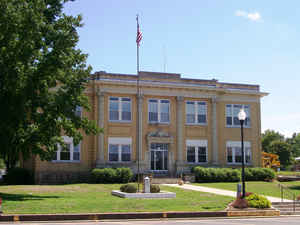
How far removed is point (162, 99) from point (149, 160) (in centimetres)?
561

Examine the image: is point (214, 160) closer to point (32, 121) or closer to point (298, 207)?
point (298, 207)

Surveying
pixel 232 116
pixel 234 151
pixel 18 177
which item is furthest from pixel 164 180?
pixel 18 177

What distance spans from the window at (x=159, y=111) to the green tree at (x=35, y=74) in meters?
13.6

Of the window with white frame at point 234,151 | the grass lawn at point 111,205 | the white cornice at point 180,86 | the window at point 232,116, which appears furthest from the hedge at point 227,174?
the grass lawn at point 111,205

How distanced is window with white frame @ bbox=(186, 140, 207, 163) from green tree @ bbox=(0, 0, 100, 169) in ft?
51.8

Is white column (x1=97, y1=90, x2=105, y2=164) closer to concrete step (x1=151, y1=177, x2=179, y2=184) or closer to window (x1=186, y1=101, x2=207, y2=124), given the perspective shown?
concrete step (x1=151, y1=177, x2=179, y2=184)

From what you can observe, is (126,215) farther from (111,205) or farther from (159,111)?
(159,111)

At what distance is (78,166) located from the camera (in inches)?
1442

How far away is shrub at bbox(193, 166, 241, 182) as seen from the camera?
3628cm

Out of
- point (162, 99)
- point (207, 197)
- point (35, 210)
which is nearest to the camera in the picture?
point (35, 210)

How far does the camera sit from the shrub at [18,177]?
3556cm

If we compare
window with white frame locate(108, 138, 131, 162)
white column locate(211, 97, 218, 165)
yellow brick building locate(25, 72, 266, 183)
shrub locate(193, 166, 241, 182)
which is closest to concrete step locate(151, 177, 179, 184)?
shrub locate(193, 166, 241, 182)

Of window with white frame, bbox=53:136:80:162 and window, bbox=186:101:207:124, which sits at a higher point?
window, bbox=186:101:207:124

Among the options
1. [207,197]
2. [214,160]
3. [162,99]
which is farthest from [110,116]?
[207,197]
